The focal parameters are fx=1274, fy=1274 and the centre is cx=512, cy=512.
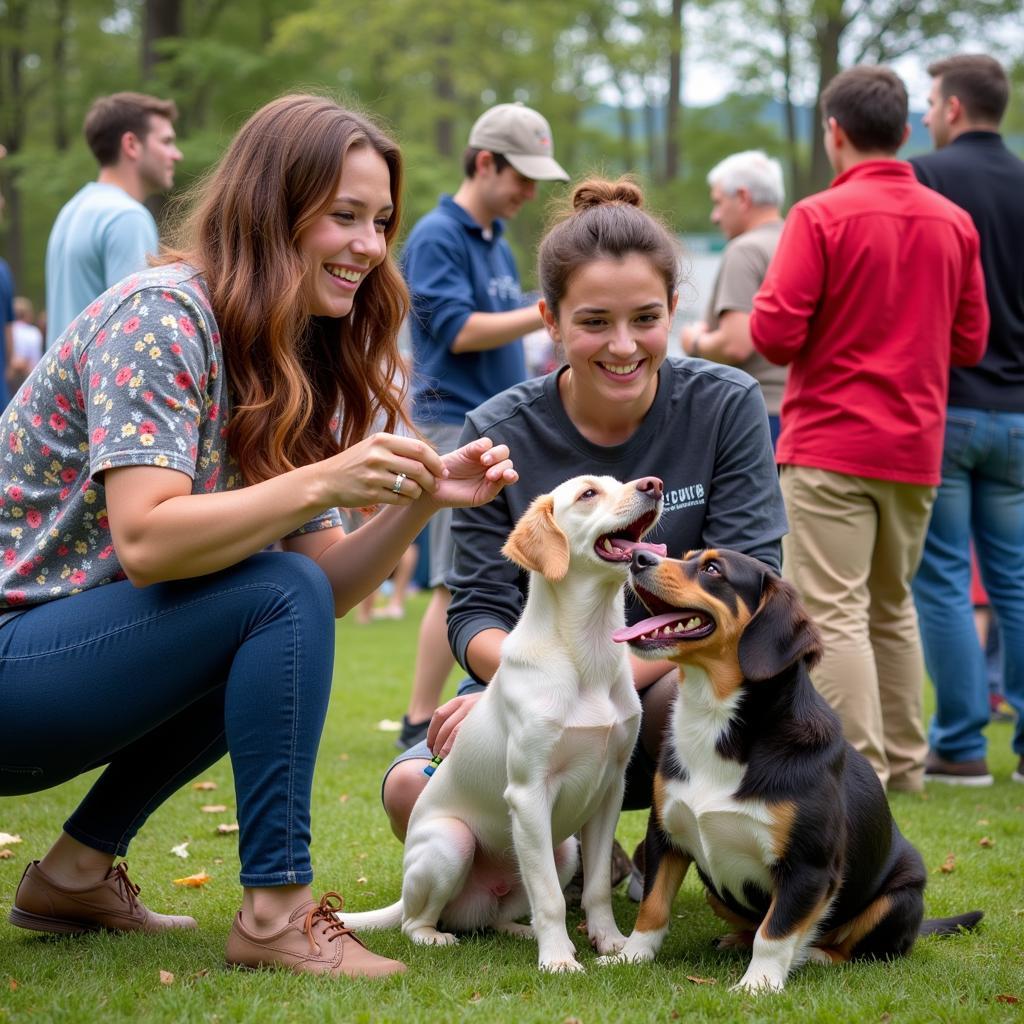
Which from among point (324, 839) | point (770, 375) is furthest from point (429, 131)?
point (324, 839)

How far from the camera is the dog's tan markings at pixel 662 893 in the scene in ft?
10.2

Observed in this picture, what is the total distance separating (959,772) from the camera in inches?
225

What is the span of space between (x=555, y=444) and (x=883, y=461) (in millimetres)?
1963

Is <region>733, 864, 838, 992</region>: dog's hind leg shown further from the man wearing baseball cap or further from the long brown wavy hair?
the man wearing baseball cap

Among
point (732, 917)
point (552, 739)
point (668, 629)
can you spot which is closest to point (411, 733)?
point (732, 917)

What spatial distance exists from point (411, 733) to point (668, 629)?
304 cm

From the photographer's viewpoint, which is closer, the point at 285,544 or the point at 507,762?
the point at 507,762

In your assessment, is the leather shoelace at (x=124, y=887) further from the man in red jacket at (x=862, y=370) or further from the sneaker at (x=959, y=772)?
the sneaker at (x=959, y=772)

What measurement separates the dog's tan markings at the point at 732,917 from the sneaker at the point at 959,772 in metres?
2.58

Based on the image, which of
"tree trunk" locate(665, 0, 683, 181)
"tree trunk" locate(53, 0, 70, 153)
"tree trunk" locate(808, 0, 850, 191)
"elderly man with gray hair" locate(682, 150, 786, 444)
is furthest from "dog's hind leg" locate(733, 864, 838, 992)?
"tree trunk" locate(53, 0, 70, 153)

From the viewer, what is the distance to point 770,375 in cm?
649

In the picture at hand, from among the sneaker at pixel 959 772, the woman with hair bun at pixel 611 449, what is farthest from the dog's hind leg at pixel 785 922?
the sneaker at pixel 959 772

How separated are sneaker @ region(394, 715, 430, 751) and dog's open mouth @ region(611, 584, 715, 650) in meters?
2.83

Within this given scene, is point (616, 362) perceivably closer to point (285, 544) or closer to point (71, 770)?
point (285, 544)
